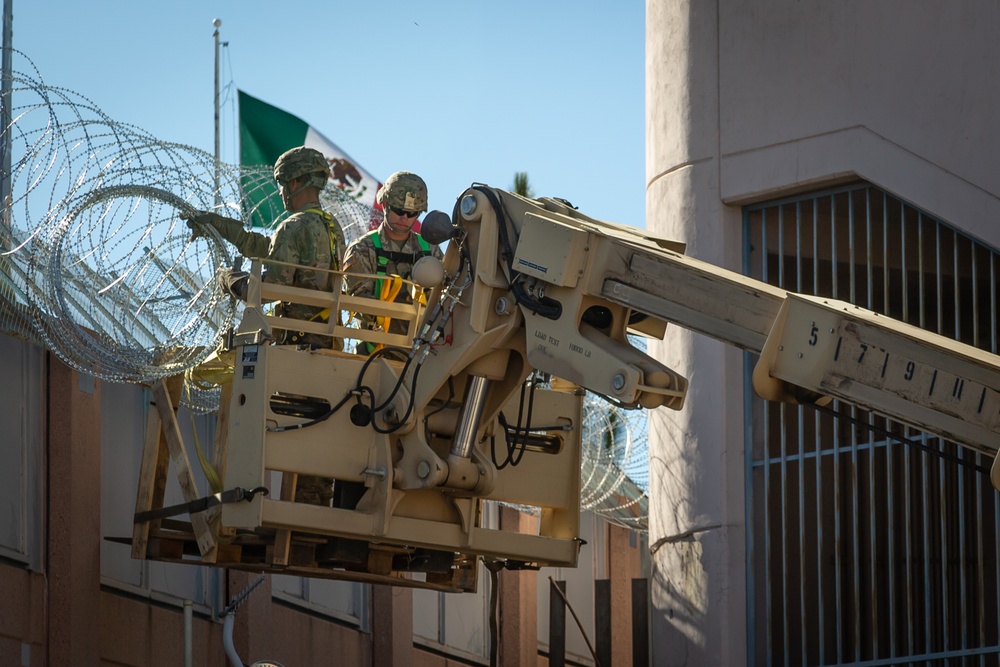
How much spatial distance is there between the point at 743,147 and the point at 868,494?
316 cm

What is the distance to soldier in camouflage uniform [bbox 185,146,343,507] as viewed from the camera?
11.2 meters

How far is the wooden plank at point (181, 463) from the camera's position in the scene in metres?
10.9

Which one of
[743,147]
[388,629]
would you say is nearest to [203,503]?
[743,147]

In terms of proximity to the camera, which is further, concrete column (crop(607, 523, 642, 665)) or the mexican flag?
the mexican flag

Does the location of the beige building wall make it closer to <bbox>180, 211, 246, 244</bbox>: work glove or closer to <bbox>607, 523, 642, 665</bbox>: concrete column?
<bbox>180, 211, 246, 244</bbox>: work glove

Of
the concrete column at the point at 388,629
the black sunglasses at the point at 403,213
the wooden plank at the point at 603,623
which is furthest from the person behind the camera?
the concrete column at the point at 388,629

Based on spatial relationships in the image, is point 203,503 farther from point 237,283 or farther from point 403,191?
point 403,191

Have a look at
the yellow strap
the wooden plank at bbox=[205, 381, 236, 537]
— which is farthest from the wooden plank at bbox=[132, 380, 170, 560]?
the yellow strap

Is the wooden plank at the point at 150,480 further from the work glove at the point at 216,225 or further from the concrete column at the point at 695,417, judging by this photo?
the concrete column at the point at 695,417

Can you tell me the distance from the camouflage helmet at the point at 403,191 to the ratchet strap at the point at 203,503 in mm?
2243

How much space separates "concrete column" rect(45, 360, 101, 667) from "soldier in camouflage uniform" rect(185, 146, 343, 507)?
87.7 inches

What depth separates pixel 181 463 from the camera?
37.3 ft

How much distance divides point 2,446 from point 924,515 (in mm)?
7011

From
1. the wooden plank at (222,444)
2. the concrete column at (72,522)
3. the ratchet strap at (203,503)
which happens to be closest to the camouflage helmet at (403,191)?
the wooden plank at (222,444)
